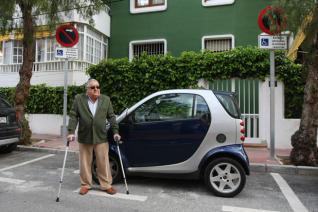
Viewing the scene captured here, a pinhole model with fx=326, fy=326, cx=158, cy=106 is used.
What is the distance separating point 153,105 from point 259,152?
435 centimetres

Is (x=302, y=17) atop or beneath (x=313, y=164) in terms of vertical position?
atop

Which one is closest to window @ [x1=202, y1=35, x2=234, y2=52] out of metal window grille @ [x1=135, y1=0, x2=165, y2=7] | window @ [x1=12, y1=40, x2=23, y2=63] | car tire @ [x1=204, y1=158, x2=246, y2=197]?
metal window grille @ [x1=135, y1=0, x2=165, y2=7]

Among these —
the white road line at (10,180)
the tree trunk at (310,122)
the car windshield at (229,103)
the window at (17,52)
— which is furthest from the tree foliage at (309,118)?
the window at (17,52)

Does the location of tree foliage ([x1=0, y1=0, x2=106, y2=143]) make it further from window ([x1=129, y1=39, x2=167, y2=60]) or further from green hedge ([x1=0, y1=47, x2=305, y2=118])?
window ([x1=129, y1=39, x2=167, y2=60])

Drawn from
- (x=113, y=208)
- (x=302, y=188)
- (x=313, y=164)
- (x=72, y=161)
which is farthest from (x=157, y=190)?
(x=313, y=164)

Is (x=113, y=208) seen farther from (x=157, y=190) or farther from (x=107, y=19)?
(x=107, y=19)

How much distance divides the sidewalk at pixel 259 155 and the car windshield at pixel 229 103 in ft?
7.27

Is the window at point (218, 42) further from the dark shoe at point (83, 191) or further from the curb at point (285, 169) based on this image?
the dark shoe at point (83, 191)

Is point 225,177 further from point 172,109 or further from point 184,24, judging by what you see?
point 184,24

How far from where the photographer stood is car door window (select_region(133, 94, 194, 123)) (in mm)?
5543

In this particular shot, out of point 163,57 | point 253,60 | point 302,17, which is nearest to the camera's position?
point 302,17

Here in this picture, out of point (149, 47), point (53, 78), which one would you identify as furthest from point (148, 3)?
point (53, 78)

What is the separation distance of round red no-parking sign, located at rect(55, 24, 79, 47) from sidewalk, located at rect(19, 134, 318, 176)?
118 inches

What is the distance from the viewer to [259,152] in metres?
8.80
